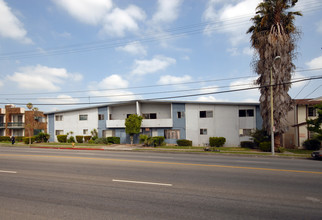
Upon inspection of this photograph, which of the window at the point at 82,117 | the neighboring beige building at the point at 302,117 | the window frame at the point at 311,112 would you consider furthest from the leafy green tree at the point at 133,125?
the window frame at the point at 311,112

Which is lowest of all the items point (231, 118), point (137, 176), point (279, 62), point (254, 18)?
point (137, 176)

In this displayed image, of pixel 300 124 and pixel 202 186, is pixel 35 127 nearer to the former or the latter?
pixel 202 186

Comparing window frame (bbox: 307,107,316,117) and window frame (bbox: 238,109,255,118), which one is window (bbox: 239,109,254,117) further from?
window frame (bbox: 307,107,316,117)

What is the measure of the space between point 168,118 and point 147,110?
12.3 ft

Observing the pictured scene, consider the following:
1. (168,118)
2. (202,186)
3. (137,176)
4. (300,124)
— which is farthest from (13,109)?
(300,124)

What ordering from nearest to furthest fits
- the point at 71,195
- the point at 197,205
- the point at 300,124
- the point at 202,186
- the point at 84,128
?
the point at 197,205 < the point at 71,195 < the point at 202,186 < the point at 300,124 < the point at 84,128

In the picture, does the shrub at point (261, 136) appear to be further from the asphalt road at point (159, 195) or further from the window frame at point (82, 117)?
the window frame at point (82, 117)

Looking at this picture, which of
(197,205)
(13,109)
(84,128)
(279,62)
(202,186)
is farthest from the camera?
(13,109)

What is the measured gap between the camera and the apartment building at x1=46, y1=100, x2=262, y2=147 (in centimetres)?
2477

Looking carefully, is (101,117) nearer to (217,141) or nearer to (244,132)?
(217,141)

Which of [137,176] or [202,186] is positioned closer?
[202,186]

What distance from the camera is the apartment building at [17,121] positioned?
3997 cm

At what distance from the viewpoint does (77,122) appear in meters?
31.7

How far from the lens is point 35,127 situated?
134 ft
